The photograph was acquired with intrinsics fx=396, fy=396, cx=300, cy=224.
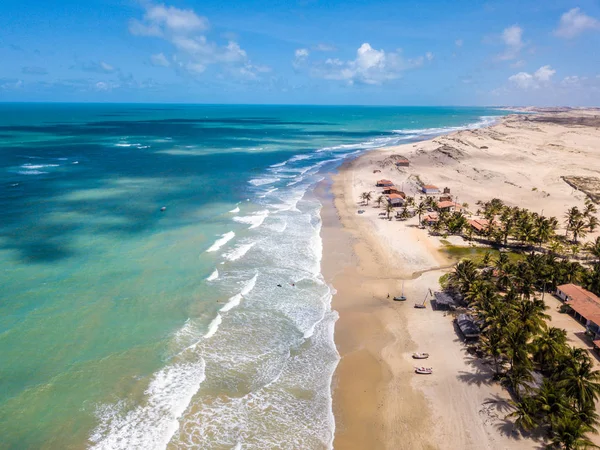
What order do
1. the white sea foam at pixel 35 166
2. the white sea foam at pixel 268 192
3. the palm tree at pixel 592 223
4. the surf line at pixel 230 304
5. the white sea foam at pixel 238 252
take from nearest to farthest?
the surf line at pixel 230 304 → the white sea foam at pixel 238 252 → the palm tree at pixel 592 223 → the white sea foam at pixel 268 192 → the white sea foam at pixel 35 166

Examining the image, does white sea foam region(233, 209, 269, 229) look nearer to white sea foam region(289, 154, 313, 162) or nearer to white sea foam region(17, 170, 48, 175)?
white sea foam region(289, 154, 313, 162)

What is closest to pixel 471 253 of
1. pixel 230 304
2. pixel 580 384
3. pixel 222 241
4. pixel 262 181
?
pixel 580 384

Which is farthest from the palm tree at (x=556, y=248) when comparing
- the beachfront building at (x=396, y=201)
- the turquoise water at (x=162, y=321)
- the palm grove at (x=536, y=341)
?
the turquoise water at (x=162, y=321)

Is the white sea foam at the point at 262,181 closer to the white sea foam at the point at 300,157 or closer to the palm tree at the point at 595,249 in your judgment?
the white sea foam at the point at 300,157

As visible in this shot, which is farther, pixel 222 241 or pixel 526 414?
pixel 222 241

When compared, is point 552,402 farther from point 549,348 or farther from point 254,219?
point 254,219

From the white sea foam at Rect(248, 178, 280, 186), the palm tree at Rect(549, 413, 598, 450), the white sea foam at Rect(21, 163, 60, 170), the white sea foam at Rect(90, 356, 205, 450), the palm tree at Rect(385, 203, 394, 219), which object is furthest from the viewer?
the white sea foam at Rect(21, 163, 60, 170)

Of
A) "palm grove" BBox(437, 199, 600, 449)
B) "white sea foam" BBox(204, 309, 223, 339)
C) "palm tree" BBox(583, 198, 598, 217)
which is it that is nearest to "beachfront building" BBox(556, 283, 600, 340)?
"palm grove" BBox(437, 199, 600, 449)
